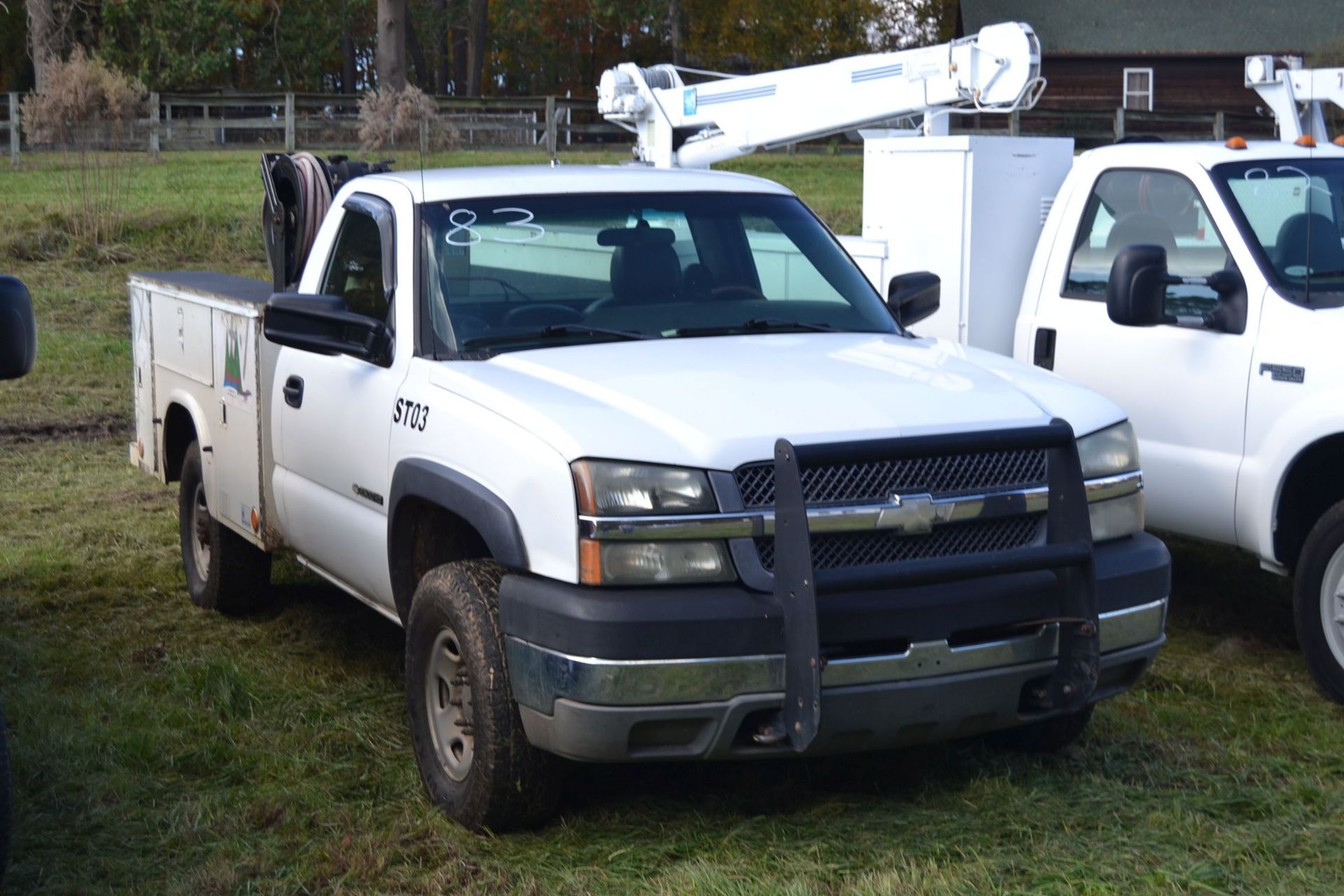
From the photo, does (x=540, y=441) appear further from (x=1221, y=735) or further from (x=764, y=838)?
(x=1221, y=735)

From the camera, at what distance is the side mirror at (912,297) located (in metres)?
5.92

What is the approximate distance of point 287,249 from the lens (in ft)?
23.9

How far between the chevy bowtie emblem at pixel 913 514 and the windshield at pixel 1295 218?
8.38 feet

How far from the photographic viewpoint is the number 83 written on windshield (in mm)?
5402

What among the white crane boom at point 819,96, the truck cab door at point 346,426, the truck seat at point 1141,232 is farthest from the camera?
the white crane boom at point 819,96

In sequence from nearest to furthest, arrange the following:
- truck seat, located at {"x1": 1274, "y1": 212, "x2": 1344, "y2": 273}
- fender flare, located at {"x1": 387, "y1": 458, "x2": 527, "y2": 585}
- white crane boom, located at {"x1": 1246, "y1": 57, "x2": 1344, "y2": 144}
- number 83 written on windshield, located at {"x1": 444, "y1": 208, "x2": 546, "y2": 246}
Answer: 1. fender flare, located at {"x1": 387, "y1": 458, "x2": 527, "y2": 585}
2. number 83 written on windshield, located at {"x1": 444, "y1": 208, "x2": 546, "y2": 246}
3. truck seat, located at {"x1": 1274, "y1": 212, "x2": 1344, "y2": 273}
4. white crane boom, located at {"x1": 1246, "y1": 57, "x2": 1344, "y2": 144}

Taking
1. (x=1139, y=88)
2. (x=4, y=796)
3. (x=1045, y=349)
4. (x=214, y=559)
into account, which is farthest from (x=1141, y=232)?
(x=1139, y=88)

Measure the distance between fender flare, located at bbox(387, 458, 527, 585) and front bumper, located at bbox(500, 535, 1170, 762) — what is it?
3.9 inches

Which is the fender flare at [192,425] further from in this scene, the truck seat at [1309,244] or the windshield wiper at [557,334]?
the truck seat at [1309,244]

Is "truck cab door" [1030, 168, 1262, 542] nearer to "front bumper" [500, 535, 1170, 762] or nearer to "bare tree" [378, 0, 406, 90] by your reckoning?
"front bumper" [500, 535, 1170, 762]

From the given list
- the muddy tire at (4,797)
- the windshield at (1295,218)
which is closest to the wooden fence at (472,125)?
the windshield at (1295,218)

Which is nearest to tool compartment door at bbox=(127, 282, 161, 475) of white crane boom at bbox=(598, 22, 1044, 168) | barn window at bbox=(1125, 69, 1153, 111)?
white crane boom at bbox=(598, 22, 1044, 168)

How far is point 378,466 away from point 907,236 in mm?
3787

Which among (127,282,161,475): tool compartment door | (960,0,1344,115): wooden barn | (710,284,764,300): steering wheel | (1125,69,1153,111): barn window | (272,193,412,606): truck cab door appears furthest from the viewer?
(1125,69,1153,111): barn window
